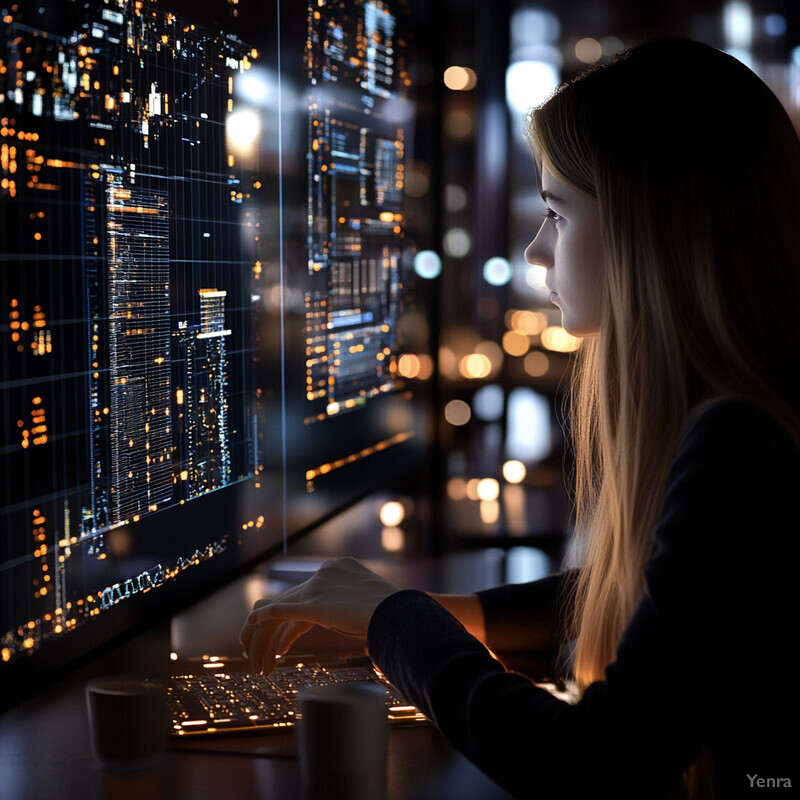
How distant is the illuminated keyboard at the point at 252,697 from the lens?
79 centimetres

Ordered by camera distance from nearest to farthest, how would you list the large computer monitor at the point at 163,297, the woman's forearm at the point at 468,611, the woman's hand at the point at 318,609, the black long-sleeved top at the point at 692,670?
the black long-sleeved top at the point at 692,670 < the large computer monitor at the point at 163,297 < the woman's hand at the point at 318,609 < the woman's forearm at the point at 468,611

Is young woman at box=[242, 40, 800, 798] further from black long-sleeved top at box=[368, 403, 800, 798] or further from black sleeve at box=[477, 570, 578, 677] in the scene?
black sleeve at box=[477, 570, 578, 677]

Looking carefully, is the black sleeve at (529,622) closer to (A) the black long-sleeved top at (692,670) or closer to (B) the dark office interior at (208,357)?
(B) the dark office interior at (208,357)

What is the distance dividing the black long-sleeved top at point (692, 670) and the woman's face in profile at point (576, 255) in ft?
0.61

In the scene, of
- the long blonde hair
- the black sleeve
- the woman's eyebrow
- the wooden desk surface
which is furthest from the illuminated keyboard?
the woman's eyebrow

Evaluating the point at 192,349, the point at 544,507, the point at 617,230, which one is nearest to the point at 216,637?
the point at 192,349

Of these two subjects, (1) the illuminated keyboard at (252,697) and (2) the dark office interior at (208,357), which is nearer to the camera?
(2) the dark office interior at (208,357)

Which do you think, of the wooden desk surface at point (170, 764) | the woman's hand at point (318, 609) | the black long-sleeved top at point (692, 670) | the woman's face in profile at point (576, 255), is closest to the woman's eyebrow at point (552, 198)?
the woman's face in profile at point (576, 255)

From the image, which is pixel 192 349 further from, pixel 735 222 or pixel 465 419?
pixel 465 419

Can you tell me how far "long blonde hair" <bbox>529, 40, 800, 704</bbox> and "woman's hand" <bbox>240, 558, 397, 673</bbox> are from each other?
0.21 m

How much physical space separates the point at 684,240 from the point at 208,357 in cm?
43

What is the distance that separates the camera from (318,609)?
0.79 m

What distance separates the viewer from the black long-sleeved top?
22.4 inches

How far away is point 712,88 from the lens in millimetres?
685
